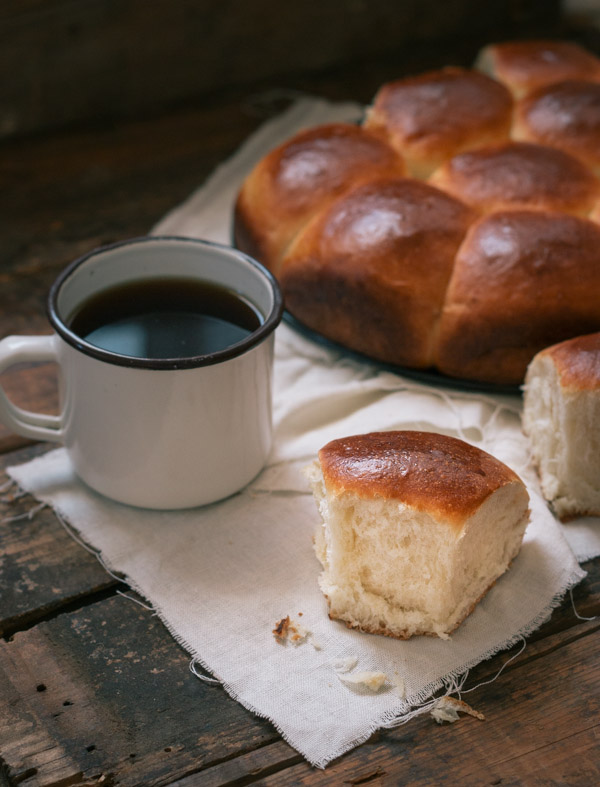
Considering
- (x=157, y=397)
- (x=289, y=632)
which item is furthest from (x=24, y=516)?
(x=289, y=632)

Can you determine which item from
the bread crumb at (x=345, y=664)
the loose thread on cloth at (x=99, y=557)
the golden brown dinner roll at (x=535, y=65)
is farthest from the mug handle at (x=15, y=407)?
the golden brown dinner roll at (x=535, y=65)

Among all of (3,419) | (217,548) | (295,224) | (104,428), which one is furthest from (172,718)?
(295,224)

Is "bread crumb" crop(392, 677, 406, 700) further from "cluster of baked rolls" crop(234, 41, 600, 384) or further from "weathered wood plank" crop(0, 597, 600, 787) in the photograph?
"cluster of baked rolls" crop(234, 41, 600, 384)

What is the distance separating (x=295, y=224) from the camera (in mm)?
1511

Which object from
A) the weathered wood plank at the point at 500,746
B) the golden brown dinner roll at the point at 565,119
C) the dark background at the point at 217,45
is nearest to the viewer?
the weathered wood plank at the point at 500,746

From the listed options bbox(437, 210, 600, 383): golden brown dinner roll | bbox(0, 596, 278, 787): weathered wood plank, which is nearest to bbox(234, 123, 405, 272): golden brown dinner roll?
bbox(437, 210, 600, 383): golden brown dinner roll

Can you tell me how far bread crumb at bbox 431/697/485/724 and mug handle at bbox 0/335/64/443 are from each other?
0.60 meters

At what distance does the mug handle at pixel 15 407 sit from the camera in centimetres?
118

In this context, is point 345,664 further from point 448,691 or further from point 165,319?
point 165,319

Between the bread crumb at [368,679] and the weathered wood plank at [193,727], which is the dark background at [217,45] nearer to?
the weathered wood plank at [193,727]

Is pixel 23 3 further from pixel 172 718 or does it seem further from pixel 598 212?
pixel 172 718

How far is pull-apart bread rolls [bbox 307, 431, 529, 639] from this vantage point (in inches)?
40.8

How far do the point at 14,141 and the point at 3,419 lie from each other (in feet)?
3.34

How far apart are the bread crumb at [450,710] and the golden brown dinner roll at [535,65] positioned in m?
1.21
